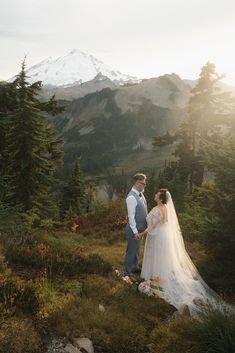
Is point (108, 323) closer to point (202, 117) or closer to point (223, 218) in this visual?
point (223, 218)

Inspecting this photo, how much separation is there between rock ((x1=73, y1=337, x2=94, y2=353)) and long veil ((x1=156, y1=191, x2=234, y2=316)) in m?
2.79

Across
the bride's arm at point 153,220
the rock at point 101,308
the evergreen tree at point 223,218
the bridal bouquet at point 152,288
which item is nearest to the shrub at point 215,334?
the rock at point 101,308

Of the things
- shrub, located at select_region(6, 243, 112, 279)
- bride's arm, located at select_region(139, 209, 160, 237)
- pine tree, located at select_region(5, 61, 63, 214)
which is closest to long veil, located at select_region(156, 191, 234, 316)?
bride's arm, located at select_region(139, 209, 160, 237)

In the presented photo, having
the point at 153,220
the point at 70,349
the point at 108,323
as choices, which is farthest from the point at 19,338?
the point at 153,220

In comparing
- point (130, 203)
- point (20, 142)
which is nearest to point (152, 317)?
point (130, 203)

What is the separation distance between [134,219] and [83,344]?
166 inches

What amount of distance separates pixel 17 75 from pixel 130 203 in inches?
626

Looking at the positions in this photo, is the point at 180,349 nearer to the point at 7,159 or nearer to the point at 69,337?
the point at 69,337

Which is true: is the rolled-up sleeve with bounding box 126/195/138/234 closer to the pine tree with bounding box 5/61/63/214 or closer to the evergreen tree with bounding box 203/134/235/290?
the evergreen tree with bounding box 203/134/235/290

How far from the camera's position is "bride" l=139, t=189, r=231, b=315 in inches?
385

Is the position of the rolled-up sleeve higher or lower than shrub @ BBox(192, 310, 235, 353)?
higher

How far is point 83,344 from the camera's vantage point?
689cm

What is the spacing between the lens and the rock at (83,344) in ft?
22.4

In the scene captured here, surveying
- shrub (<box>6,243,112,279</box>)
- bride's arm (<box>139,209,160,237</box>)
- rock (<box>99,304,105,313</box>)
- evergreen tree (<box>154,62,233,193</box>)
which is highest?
evergreen tree (<box>154,62,233,193</box>)
